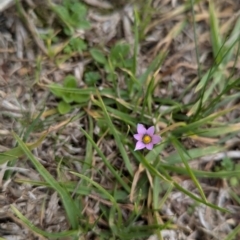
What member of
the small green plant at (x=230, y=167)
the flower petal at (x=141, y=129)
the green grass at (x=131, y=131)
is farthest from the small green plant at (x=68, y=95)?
the small green plant at (x=230, y=167)

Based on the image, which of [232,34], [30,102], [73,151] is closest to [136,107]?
[73,151]

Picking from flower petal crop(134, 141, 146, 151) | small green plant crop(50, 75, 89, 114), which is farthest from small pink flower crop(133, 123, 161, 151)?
small green plant crop(50, 75, 89, 114)

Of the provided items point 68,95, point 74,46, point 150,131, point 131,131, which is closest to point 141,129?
point 150,131

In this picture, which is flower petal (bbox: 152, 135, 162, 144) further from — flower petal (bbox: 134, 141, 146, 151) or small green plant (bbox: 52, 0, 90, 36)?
small green plant (bbox: 52, 0, 90, 36)

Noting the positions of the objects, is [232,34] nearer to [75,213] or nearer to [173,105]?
[173,105]

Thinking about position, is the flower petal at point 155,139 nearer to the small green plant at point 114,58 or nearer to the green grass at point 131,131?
the green grass at point 131,131

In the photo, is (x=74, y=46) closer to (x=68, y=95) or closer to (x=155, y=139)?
(x=68, y=95)
